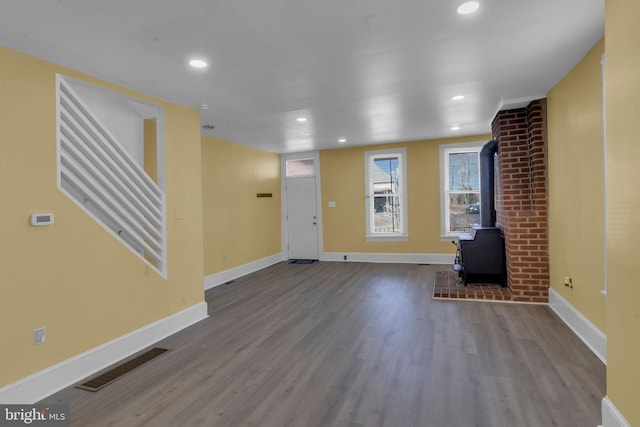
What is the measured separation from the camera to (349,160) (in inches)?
287

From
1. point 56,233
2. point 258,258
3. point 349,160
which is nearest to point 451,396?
point 56,233

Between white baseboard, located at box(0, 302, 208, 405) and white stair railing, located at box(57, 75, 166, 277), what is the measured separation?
56 cm

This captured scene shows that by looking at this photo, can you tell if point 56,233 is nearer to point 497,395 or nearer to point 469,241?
point 497,395

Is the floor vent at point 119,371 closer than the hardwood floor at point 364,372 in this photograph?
No

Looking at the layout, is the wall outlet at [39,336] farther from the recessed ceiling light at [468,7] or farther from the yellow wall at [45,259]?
the recessed ceiling light at [468,7]

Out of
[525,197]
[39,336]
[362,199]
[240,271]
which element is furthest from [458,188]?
[39,336]

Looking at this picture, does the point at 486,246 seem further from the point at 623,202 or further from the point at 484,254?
the point at 623,202

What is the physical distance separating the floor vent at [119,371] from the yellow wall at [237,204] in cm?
230

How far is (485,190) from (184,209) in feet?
13.5

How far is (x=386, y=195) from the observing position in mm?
7145

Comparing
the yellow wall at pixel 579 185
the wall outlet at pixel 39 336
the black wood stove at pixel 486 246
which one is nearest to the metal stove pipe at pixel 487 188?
the black wood stove at pixel 486 246

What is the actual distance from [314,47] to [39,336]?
2.88 meters

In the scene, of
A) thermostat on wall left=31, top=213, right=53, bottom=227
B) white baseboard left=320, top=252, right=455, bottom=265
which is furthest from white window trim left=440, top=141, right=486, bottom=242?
thermostat on wall left=31, top=213, right=53, bottom=227

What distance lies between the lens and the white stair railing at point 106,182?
2.71 metres
